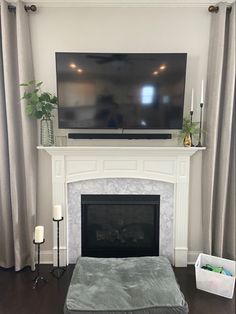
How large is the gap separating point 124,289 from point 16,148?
1.64 meters

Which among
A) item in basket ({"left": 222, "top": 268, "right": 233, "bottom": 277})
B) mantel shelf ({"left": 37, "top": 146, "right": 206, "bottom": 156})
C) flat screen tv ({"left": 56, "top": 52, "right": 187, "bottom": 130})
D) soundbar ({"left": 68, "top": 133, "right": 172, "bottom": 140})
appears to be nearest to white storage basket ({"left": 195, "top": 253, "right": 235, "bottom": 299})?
item in basket ({"left": 222, "top": 268, "right": 233, "bottom": 277})

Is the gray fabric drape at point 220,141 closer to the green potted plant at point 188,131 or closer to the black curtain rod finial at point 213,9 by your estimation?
the black curtain rod finial at point 213,9

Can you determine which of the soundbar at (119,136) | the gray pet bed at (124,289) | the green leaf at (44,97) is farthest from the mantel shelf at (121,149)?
the gray pet bed at (124,289)

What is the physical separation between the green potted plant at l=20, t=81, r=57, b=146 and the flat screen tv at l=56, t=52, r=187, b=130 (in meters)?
0.11

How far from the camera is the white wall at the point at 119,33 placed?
2625 millimetres

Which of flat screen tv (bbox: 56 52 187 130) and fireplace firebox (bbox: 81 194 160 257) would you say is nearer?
flat screen tv (bbox: 56 52 187 130)

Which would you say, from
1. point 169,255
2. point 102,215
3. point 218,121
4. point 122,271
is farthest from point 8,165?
point 218,121

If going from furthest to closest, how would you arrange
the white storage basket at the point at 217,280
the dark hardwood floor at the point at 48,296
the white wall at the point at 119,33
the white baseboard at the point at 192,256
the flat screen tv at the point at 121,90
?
1. the white baseboard at the point at 192,256
2. the white wall at the point at 119,33
3. the flat screen tv at the point at 121,90
4. the white storage basket at the point at 217,280
5. the dark hardwood floor at the point at 48,296

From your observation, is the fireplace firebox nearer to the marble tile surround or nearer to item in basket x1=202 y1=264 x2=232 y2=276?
the marble tile surround

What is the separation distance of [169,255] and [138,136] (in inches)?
51.8

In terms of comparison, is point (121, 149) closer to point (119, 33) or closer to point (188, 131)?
point (188, 131)

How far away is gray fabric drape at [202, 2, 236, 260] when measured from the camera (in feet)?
8.28

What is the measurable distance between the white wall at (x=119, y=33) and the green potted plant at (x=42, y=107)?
0.53 ft

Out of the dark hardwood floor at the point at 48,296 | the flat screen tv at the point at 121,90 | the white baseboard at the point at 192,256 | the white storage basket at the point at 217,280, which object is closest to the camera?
the dark hardwood floor at the point at 48,296
